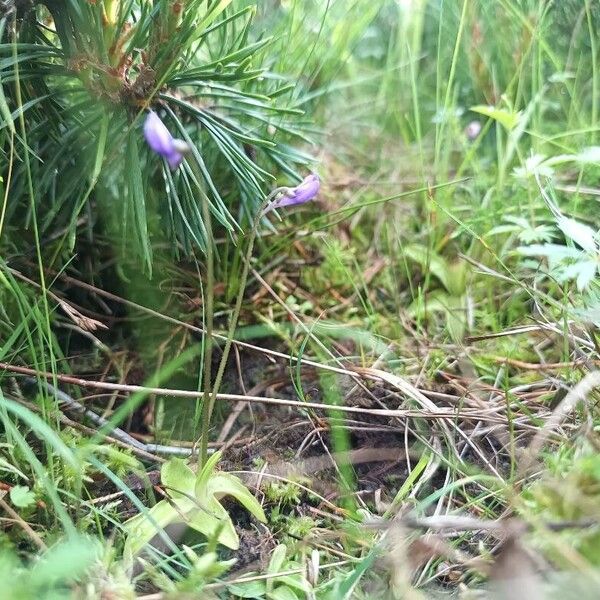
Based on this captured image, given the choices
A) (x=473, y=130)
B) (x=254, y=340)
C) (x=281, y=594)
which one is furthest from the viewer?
(x=473, y=130)

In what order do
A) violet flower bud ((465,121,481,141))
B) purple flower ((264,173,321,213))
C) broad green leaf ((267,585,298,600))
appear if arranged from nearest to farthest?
broad green leaf ((267,585,298,600))
purple flower ((264,173,321,213))
violet flower bud ((465,121,481,141))

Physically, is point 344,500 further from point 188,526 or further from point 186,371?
point 186,371

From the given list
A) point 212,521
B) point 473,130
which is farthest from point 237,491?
point 473,130

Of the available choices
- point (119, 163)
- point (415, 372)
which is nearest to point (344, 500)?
point (415, 372)

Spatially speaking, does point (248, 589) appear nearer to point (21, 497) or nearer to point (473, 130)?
point (21, 497)

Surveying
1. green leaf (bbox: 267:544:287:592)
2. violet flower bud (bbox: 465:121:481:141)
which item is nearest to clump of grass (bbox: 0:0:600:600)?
green leaf (bbox: 267:544:287:592)

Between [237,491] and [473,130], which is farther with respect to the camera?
[473,130]

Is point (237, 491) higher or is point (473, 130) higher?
point (473, 130)

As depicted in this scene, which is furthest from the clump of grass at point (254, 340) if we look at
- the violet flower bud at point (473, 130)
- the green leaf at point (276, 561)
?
the violet flower bud at point (473, 130)

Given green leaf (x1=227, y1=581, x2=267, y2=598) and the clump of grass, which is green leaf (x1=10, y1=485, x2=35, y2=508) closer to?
the clump of grass

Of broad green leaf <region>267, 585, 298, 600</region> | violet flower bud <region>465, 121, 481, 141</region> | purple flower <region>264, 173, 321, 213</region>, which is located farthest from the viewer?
violet flower bud <region>465, 121, 481, 141</region>
